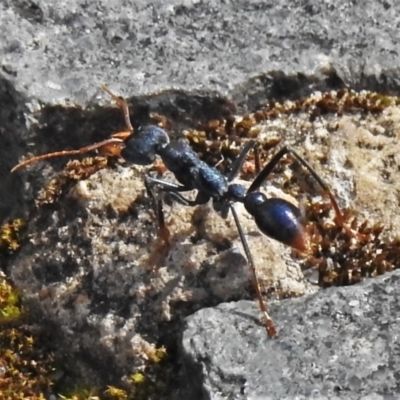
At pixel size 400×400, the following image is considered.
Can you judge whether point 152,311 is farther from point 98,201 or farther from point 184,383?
point 98,201

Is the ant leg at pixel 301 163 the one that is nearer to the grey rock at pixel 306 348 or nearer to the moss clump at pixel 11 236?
the grey rock at pixel 306 348

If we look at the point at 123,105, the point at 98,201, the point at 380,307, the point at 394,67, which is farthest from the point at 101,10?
the point at 380,307

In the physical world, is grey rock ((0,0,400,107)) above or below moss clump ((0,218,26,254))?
above

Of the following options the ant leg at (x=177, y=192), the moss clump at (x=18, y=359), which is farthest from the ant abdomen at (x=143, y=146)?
the moss clump at (x=18, y=359)

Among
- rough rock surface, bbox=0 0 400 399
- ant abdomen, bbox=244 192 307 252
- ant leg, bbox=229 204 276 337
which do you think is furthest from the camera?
rough rock surface, bbox=0 0 400 399

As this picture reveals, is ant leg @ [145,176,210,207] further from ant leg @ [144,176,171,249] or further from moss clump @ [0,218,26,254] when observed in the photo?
moss clump @ [0,218,26,254]

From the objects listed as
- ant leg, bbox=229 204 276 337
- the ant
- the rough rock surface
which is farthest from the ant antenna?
ant leg, bbox=229 204 276 337

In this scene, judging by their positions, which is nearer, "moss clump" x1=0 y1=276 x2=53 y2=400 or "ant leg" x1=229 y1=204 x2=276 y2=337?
"ant leg" x1=229 y1=204 x2=276 y2=337
